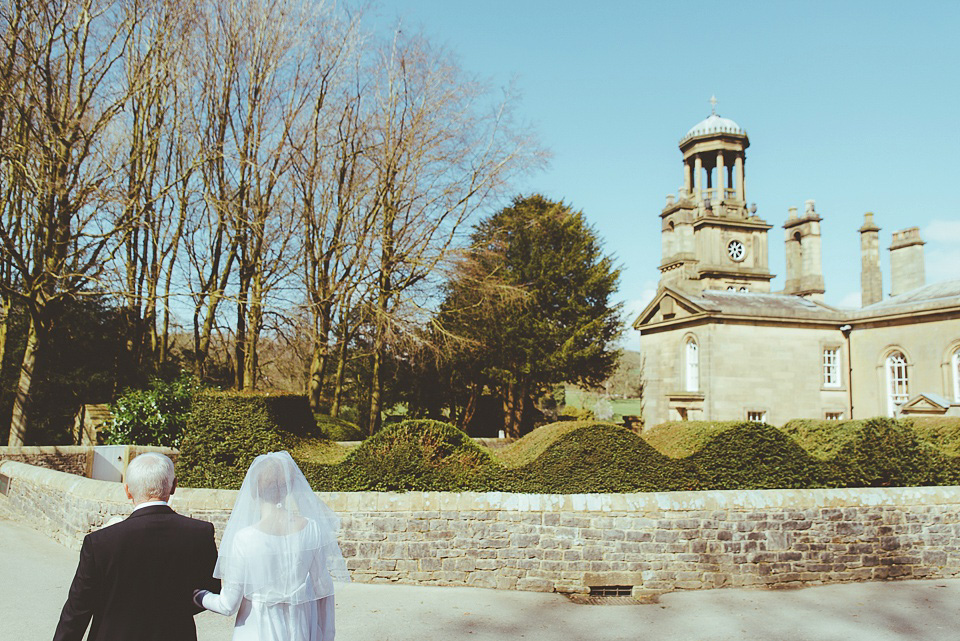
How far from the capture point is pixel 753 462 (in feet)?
29.9

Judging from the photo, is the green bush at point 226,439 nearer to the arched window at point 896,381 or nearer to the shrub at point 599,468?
the shrub at point 599,468

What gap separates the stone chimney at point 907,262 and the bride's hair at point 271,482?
31.0m

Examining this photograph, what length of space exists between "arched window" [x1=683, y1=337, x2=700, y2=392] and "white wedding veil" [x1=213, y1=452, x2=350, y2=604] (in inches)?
878

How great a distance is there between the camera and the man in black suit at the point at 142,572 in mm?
3125

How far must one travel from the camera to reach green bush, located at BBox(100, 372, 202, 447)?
1412cm

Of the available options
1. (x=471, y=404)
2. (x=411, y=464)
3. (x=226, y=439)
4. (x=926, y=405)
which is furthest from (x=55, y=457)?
(x=926, y=405)

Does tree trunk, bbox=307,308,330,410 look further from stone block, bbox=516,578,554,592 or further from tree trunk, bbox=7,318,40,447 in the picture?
stone block, bbox=516,578,554,592

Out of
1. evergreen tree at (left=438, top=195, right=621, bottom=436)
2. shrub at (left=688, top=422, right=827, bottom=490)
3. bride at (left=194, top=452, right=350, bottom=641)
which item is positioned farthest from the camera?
evergreen tree at (left=438, top=195, right=621, bottom=436)

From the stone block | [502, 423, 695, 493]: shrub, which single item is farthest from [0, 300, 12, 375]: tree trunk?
the stone block

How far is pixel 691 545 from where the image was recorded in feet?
27.0

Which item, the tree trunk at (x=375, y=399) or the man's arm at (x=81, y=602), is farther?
the tree trunk at (x=375, y=399)

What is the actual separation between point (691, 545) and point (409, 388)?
68.7 feet

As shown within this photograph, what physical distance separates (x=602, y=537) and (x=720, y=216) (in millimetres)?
34145

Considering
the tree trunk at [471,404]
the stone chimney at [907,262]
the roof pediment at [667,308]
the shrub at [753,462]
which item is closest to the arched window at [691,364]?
the roof pediment at [667,308]
